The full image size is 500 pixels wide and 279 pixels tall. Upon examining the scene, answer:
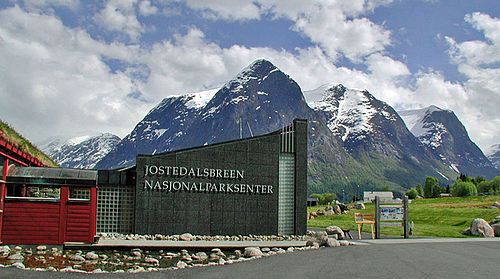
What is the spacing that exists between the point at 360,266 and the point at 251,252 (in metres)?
5.62

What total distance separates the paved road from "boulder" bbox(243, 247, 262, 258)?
1.18 metres

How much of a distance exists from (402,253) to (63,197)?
14.1 m

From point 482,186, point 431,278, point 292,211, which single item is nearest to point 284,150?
point 292,211

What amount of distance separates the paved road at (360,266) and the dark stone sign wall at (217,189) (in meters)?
7.56

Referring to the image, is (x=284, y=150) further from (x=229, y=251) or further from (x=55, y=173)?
(x=55, y=173)

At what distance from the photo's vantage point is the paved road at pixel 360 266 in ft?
54.5

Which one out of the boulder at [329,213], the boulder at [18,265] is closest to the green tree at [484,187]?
the boulder at [329,213]

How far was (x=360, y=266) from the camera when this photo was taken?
18.6 m

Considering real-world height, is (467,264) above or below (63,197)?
below

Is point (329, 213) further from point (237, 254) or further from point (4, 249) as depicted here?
point (4, 249)

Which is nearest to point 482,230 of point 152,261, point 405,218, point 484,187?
point 405,218

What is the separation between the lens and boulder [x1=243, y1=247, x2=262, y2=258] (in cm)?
2283

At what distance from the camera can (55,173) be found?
24.3 m

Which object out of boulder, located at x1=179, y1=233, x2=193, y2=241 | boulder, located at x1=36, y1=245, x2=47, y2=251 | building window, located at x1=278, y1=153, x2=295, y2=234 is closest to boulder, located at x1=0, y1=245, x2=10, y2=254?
boulder, located at x1=36, y1=245, x2=47, y2=251
